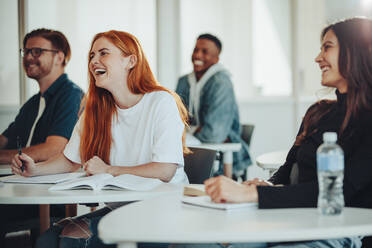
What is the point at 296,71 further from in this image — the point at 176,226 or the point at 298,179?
the point at 176,226

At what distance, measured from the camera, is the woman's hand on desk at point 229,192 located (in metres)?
1.44

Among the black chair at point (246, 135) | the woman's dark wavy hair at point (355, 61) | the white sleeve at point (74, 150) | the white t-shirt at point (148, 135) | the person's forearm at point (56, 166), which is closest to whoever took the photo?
the woman's dark wavy hair at point (355, 61)

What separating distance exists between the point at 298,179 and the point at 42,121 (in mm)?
1779

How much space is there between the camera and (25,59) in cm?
328

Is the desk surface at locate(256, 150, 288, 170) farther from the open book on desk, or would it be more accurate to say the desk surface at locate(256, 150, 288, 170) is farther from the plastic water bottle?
the plastic water bottle

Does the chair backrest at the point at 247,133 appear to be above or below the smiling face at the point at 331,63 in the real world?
below

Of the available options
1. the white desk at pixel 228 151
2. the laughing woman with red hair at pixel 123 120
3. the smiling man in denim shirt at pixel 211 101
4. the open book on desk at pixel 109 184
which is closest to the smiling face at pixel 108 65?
the laughing woman with red hair at pixel 123 120

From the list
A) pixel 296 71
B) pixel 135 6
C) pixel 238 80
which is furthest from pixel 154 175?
pixel 296 71

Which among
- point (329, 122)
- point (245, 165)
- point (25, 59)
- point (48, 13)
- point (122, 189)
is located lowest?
point (245, 165)

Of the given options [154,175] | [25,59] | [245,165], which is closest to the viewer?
[154,175]

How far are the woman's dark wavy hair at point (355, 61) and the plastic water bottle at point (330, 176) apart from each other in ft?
0.94

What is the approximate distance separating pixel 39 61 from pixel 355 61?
7.03 ft

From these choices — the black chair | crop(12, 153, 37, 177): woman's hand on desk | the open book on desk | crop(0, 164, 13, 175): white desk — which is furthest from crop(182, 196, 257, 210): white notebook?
the black chair

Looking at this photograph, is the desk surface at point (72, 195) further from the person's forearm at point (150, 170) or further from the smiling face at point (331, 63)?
the smiling face at point (331, 63)
